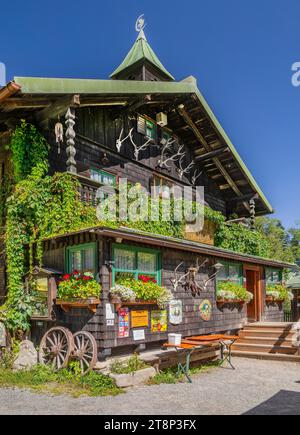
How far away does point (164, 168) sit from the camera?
686 inches

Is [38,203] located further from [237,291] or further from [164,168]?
[237,291]

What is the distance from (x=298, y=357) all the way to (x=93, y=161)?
29.8 ft

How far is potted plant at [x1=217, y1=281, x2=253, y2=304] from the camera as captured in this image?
15031mm

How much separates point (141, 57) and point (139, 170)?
16.3 ft

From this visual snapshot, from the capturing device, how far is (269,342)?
15.0 metres

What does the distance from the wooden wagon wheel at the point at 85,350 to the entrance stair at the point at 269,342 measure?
6539 mm

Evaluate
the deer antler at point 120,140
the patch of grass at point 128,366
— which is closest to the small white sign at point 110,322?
the patch of grass at point 128,366

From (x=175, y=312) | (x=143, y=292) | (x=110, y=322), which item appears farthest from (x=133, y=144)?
(x=110, y=322)

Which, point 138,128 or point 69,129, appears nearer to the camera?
point 69,129

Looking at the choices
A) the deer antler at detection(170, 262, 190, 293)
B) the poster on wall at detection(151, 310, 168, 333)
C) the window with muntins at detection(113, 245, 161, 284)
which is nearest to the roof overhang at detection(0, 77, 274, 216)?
the window with muntins at detection(113, 245, 161, 284)

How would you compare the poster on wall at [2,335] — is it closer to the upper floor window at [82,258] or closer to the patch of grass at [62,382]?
the patch of grass at [62,382]

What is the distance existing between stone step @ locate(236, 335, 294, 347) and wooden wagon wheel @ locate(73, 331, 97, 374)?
7.39 meters
